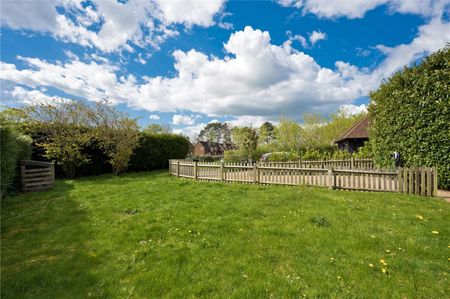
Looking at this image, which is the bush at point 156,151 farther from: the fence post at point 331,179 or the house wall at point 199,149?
the house wall at point 199,149

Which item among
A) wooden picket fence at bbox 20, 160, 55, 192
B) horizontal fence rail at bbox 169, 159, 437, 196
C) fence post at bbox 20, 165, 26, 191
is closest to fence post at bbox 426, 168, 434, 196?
horizontal fence rail at bbox 169, 159, 437, 196

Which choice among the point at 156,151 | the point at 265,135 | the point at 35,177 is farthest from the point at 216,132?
the point at 35,177

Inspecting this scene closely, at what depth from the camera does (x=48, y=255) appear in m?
4.07

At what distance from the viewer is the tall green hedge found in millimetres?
7967

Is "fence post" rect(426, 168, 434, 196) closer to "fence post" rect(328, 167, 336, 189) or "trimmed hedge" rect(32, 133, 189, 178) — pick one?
"fence post" rect(328, 167, 336, 189)

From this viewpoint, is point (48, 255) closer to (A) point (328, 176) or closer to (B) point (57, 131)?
(A) point (328, 176)

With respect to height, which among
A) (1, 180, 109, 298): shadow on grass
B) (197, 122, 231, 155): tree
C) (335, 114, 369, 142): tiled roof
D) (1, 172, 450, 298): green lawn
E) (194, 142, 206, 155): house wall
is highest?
(197, 122, 231, 155): tree

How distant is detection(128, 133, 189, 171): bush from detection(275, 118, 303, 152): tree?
58.4 ft

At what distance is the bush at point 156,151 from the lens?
60.4ft

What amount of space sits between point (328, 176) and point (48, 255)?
895 cm

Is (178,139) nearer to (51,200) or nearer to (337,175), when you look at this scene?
(51,200)

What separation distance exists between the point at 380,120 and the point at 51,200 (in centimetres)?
1439

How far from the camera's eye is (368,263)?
3.47 metres

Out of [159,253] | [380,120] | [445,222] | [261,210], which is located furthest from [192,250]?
[380,120]
